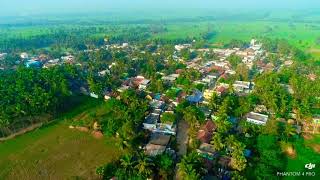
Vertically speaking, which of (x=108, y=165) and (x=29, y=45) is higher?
(x=29, y=45)

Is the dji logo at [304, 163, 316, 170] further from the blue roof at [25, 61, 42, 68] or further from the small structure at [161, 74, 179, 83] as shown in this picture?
the blue roof at [25, 61, 42, 68]

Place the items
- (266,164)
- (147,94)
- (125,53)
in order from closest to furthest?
1. (266,164)
2. (147,94)
3. (125,53)

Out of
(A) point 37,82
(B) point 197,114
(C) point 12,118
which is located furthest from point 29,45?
(B) point 197,114

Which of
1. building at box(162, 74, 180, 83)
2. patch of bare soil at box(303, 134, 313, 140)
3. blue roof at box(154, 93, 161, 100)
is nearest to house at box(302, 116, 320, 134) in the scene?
patch of bare soil at box(303, 134, 313, 140)

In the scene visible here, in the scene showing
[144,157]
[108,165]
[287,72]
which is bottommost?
[108,165]

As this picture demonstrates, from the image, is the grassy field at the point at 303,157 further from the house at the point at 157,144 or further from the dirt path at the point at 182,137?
the house at the point at 157,144

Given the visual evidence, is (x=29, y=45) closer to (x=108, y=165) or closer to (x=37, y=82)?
(x=37, y=82)
